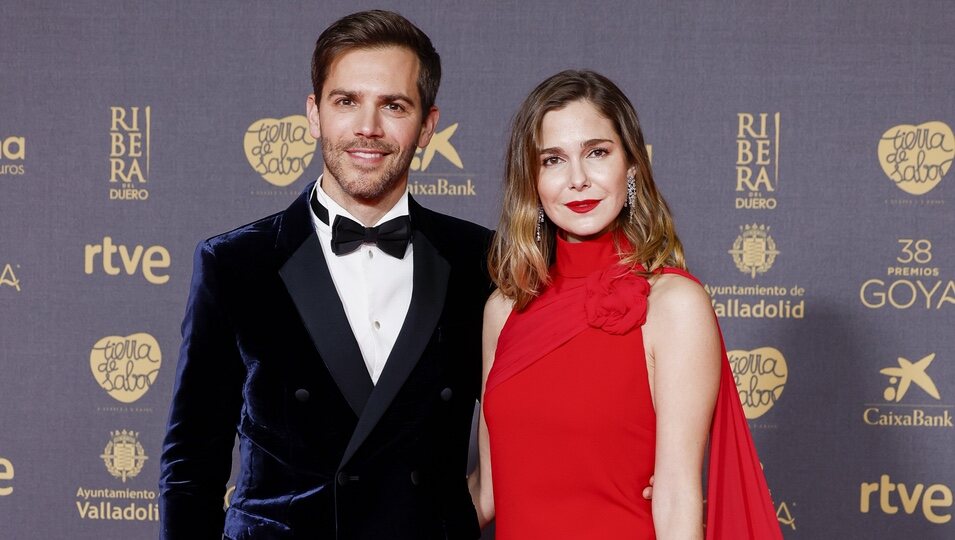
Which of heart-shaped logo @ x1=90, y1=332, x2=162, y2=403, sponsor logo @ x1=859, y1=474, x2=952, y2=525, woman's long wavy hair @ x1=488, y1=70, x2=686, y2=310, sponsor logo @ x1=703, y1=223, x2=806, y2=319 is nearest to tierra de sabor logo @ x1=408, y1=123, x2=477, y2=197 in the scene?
sponsor logo @ x1=703, y1=223, x2=806, y2=319

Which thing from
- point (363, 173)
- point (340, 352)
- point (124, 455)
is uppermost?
point (363, 173)

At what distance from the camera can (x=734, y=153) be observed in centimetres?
304

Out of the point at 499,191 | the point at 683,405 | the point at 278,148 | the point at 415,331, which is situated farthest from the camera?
the point at 278,148

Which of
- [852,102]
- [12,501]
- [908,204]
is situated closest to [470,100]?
[852,102]

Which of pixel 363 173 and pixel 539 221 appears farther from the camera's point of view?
pixel 539 221

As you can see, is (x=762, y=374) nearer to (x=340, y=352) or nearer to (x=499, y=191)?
(x=499, y=191)

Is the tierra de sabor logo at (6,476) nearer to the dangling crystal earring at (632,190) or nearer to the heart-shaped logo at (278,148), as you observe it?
the heart-shaped logo at (278,148)

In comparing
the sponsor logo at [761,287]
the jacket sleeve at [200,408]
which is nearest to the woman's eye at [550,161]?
the jacket sleeve at [200,408]

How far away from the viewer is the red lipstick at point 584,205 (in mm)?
1813

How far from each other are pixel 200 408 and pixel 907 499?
2335mm

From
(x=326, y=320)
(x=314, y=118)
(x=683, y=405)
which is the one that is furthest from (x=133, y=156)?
(x=683, y=405)

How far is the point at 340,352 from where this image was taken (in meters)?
1.72

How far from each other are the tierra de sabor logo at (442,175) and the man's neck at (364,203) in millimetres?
1202

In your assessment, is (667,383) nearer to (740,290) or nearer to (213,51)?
(740,290)
